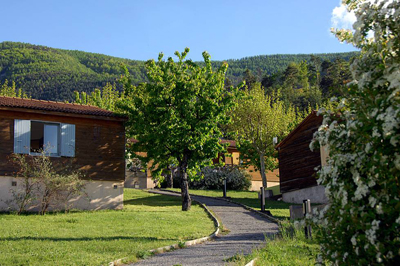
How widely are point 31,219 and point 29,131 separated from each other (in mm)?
5139

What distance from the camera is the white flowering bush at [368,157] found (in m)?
5.79

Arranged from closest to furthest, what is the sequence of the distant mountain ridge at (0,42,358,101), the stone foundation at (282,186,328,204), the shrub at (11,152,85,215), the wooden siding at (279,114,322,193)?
the shrub at (11,152,85,215), the stone foundation at (282,186,328,204), the wooden siding at (279,114,322,193), the distant mountain ridge at (0,42,358,101)

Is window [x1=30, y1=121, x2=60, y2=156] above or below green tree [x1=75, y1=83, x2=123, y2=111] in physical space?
below

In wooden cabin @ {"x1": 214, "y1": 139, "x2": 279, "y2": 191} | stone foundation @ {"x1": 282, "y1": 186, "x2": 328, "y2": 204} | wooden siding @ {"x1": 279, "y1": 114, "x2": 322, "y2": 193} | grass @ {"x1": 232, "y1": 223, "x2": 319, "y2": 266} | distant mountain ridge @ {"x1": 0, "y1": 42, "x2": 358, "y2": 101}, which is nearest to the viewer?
grass @ {"x1": 232, "y1": 223, "x2": 319, "y2": 266}

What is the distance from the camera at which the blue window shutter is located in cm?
2377

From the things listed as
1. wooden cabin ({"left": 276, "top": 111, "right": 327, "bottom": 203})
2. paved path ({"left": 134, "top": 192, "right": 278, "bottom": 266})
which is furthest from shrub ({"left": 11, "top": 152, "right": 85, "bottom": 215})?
wooden cabin ({"left": 276, "top": 111, "right": 327, "bottom": 203})

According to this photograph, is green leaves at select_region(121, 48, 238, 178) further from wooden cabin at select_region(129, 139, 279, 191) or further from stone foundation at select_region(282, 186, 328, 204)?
wooden cabin at select_region(129, 139, 279, 191)

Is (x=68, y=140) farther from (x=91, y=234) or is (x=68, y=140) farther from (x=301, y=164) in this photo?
(x=301, y=164)

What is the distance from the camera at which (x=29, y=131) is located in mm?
23984

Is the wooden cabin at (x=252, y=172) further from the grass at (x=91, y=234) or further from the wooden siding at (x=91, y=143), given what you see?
the grass at (x=91, y=234)

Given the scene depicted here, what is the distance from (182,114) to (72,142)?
5.85 metres

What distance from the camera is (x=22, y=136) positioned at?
78.3 feet

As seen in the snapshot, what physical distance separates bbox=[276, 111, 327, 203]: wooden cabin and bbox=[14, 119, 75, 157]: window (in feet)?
49.2

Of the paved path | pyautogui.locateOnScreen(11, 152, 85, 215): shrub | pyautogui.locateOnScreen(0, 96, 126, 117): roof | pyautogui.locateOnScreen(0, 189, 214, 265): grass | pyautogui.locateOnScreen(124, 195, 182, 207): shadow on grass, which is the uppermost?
pyautogui.locateOnScreen(0, 96, 126, 117): roof
